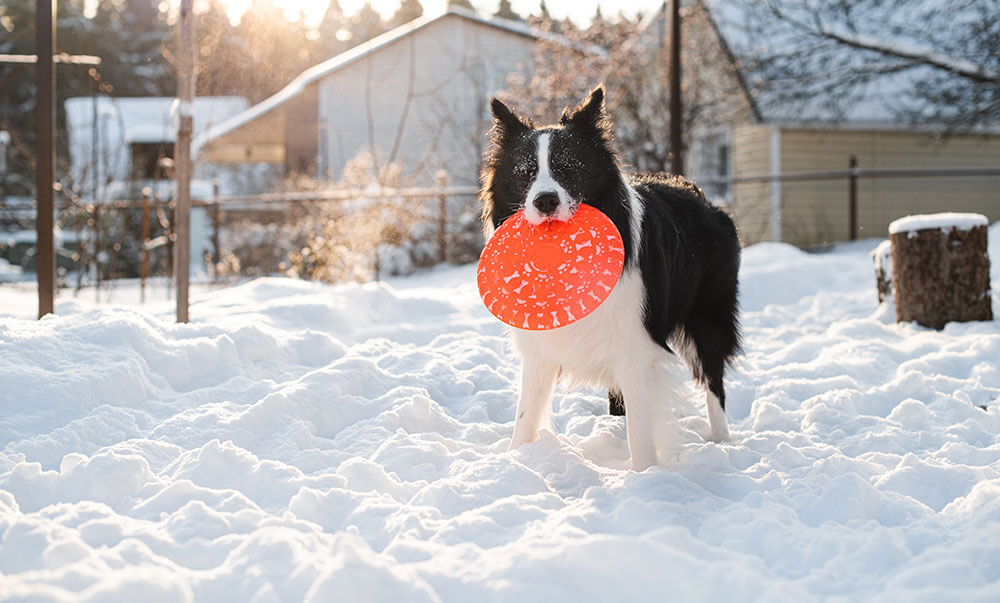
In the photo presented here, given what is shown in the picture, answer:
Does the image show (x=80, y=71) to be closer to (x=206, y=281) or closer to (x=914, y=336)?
(x=206, y=281)

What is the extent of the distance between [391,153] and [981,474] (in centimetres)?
1934

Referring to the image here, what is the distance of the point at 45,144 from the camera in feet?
18.5

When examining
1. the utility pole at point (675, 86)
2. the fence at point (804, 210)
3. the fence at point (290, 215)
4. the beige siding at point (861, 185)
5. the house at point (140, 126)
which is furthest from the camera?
the house at point (140, 126)

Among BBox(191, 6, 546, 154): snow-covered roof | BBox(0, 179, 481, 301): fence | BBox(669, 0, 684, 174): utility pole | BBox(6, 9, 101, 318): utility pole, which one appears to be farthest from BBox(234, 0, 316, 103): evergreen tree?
BBox(6, 9, 101, 318): utility pole

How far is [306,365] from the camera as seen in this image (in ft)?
15.2

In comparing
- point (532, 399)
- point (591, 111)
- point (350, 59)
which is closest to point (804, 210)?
point (350, 59)

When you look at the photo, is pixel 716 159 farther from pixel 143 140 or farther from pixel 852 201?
pixel 143 140

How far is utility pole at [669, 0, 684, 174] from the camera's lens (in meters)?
9.64

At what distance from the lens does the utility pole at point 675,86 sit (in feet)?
31.6

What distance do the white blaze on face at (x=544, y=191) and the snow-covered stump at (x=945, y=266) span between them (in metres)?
3.90

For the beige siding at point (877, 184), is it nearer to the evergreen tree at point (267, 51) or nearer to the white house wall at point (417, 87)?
the white house wall at point (417, 87)

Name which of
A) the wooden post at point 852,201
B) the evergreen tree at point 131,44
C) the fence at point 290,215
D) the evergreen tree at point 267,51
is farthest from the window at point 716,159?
the evergreen tree at point 131,44

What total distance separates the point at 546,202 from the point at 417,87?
20.0m

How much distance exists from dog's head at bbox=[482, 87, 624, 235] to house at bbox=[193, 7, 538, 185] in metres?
17.3
